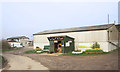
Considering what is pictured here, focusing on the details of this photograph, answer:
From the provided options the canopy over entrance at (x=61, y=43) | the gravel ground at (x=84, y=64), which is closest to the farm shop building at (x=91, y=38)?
the canopy over entrance at (x=61, y=43)

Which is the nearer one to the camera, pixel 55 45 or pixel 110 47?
pixel 110 47

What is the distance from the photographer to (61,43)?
17.9 m

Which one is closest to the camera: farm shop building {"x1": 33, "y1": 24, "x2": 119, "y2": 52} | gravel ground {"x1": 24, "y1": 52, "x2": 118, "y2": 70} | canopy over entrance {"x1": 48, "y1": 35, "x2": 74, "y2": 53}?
gravel ground {"x1": 24, "y1": 52, "x2": 118, "y2": 70}

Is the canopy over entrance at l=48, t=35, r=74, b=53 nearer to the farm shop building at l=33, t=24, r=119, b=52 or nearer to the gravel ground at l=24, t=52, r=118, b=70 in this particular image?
the farm shop building at l=33, t=24, r=119, b=52

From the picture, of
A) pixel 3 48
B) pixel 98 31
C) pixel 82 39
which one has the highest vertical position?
pixel 98 31

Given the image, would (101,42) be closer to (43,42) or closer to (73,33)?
(73,33)

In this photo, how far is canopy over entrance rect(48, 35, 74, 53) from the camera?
17781mm

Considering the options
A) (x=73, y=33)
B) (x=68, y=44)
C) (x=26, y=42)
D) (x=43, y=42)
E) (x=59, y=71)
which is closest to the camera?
(x=59, y=71)

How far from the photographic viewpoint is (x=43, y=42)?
2517cm

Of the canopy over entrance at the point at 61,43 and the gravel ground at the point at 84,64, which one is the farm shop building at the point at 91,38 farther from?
the gravel ground at the point at 84,64

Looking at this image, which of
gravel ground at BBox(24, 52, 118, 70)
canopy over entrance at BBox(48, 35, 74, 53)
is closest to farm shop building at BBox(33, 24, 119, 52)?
canopy over entrance at BBox(48, 35, 74, 53)

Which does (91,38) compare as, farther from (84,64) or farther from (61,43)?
(84,64)

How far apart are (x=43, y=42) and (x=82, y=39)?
1038cm

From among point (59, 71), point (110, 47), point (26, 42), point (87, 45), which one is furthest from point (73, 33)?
point (26, 42)
